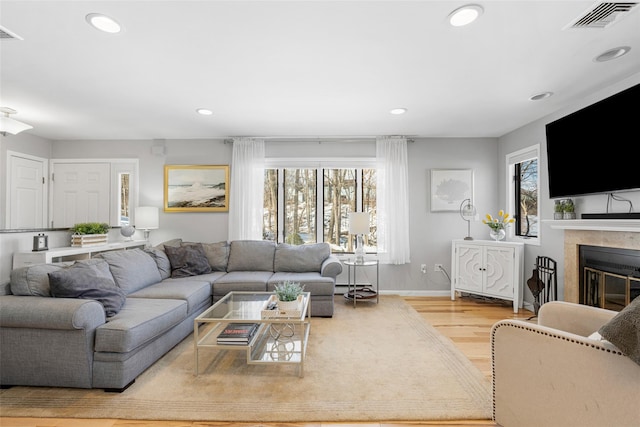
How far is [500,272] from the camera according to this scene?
390 centimetres

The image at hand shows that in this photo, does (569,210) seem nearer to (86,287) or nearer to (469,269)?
(469,269)

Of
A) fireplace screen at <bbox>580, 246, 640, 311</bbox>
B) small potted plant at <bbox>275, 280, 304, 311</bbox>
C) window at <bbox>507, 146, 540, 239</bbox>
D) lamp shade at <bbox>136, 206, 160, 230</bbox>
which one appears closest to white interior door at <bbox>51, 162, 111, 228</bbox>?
lamp shade at <bbox>136, 206, 160, 230</bbox>

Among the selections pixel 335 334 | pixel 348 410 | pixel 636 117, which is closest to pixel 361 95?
pixel 636 117

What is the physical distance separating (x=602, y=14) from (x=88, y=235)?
17.1 feet

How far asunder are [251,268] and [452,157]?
133 inches

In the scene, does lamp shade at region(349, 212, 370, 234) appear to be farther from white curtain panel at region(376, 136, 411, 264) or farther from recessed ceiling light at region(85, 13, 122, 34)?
recessed ceiling light at region(85, 13, 122, 34)

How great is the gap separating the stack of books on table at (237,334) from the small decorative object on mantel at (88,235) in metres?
2.66

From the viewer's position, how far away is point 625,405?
123 centimetres

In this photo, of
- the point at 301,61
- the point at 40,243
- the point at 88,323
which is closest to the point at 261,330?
the point at 88,323

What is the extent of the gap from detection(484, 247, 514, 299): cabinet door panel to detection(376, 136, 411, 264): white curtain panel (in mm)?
1057

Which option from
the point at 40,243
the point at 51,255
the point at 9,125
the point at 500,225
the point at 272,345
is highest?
the point at 9,125

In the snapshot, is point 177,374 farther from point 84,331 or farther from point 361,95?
point 361,95

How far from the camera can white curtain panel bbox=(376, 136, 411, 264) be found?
14.6ft

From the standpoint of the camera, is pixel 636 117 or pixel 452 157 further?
pixel 452 157
